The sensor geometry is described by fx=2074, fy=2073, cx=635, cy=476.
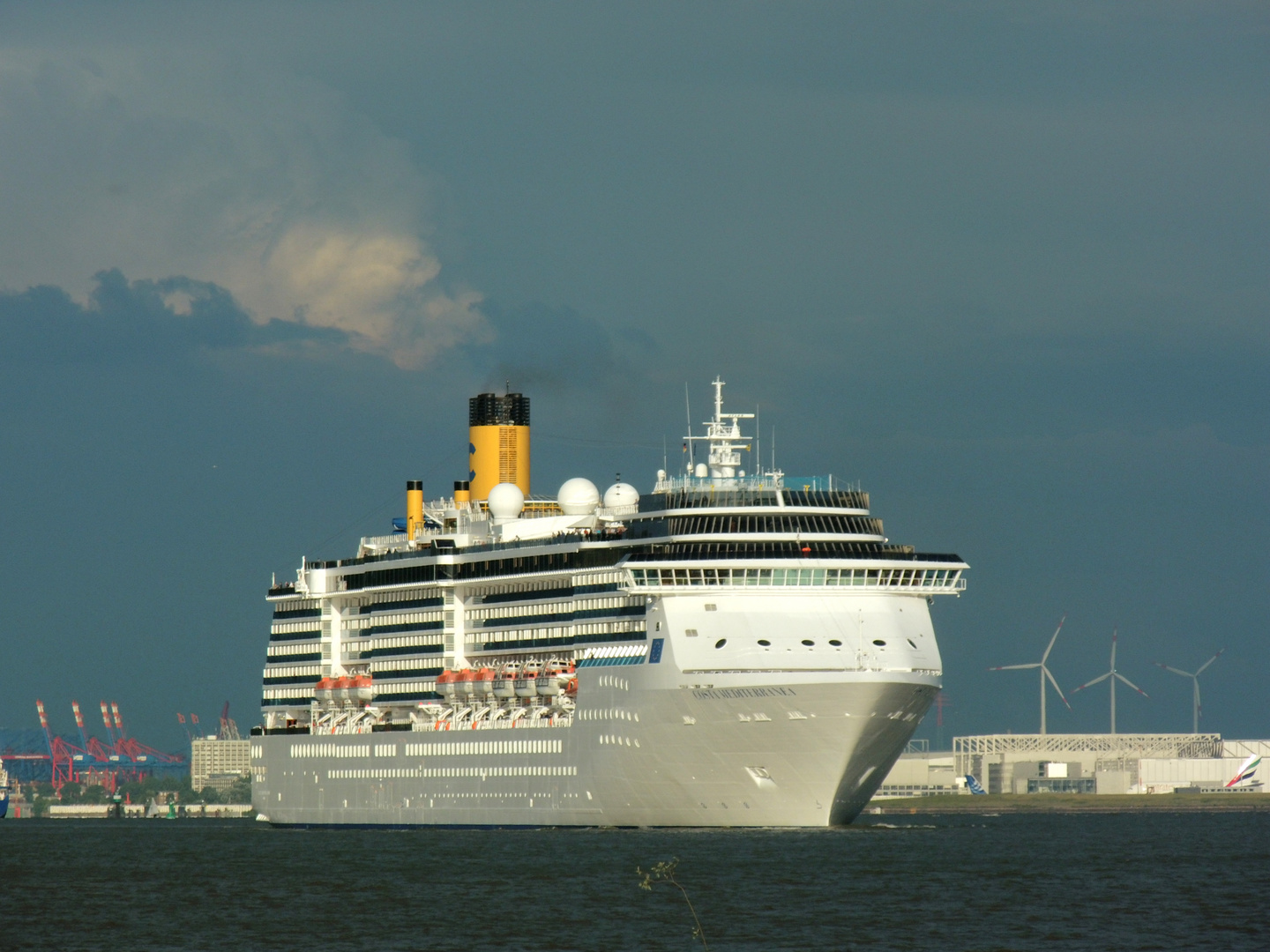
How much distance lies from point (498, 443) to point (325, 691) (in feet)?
51.1

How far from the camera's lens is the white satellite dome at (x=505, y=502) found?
335ft

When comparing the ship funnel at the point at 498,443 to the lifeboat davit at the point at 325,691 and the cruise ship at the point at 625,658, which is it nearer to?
the cruise ship at the point at 625,658

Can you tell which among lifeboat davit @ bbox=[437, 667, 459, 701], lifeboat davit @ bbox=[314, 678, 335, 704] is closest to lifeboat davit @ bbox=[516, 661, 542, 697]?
lifeboat davit @ bbox=[437, 667, 459, 701]

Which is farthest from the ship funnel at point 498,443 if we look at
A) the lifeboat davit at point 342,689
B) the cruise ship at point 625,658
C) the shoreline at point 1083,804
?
the shoreline at point 1083,804

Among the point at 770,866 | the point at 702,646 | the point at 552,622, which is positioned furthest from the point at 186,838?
the point at 770,866

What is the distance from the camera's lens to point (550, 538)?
306ft

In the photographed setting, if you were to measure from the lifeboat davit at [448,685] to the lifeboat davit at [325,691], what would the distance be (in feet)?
33.6

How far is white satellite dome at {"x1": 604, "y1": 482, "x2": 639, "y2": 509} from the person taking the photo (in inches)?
3664

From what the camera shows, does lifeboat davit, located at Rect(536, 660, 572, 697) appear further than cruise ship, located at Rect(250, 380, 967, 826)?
Yes

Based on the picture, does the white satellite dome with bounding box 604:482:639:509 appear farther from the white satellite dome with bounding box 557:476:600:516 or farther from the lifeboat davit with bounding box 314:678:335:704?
the lifeboat davit with bounding box 314:678:335:704

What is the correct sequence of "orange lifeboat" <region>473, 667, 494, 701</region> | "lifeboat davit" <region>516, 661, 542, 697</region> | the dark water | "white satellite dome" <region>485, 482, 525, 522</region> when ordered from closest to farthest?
1. the dark water
2. "lifeboat davit" <region>516, 661, 542, 697</region>
3. "orange lifeboat" <region>473, 667, 494, 701</region>
4. "white satellite dome" <region>485, 482, 525, 522</region>

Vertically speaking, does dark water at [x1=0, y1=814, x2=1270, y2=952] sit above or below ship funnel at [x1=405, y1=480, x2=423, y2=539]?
below

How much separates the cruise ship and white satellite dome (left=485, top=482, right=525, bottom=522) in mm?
151

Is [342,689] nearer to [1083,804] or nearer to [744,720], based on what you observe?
[744,720]
